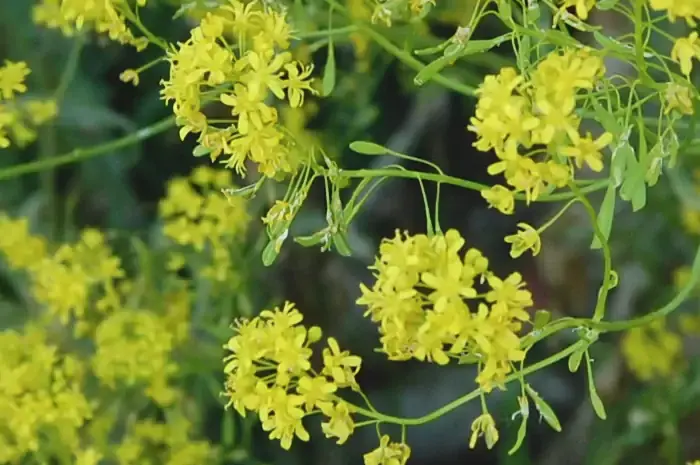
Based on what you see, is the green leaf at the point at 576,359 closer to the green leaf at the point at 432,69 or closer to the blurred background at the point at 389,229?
the green leaf at the point at 432,69

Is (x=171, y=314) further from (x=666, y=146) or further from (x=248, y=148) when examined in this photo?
(x=666, y=146)

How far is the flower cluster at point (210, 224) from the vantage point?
2.80 ft

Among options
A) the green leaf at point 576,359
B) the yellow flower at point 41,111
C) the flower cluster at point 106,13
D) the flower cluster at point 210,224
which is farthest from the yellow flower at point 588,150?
the yellow flower at point 41,111

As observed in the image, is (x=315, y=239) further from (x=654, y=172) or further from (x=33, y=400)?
(x=33, y=400)

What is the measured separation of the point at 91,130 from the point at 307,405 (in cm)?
67

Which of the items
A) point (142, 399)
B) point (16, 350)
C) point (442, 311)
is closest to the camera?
point (442, 311)

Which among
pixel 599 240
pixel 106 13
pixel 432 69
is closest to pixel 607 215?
pixel 599 240

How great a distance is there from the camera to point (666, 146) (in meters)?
0.54

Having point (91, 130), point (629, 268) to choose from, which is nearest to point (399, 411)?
point (629, 268)

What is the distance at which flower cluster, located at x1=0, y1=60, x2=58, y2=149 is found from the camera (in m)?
0.68

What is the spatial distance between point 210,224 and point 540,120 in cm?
45

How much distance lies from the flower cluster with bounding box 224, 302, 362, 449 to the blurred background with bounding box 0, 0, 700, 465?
0.39m

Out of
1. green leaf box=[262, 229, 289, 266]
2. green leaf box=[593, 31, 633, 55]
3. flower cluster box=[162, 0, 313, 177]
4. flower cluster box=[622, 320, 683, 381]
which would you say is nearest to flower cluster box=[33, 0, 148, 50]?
flower cluster box=[162, 0, 313, 177]

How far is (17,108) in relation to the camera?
0.87m
